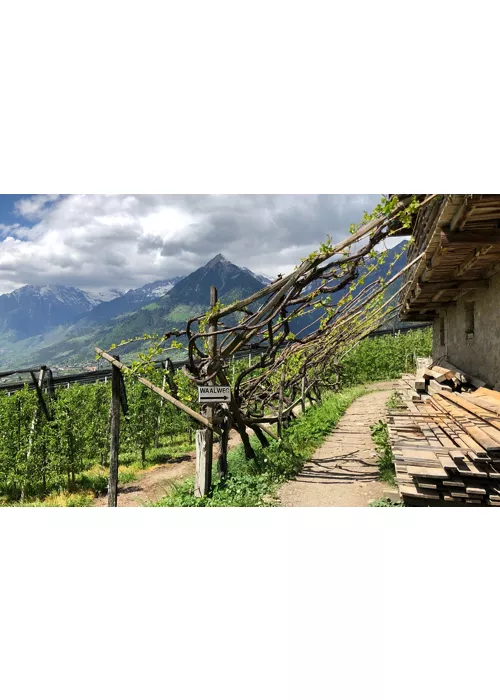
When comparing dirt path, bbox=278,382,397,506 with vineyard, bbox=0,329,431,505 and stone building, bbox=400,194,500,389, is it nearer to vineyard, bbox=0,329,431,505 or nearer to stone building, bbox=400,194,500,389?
vineyard, bbox=0,329,431,505

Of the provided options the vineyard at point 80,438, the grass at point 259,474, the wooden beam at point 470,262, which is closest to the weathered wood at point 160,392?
the vineyard at point 80,438

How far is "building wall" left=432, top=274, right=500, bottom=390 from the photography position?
6.87 metres

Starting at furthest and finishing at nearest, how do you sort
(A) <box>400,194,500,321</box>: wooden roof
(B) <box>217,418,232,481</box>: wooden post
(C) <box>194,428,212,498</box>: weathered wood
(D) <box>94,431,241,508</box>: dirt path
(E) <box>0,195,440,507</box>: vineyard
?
(D) <box>94,431,241,508</box>: dirt path, (B) <box>217,418,232,481</box>: wooden post, (C) <box>194,428,212,498</box>: weathered wood, (E) <box>0,195,440,507</box>: vineyard, (A) <box>400,194,500,321</box>: wooden roof

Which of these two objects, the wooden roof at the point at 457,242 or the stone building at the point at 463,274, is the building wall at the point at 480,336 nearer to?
the stone building at the point at 463,274

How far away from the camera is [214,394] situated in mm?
5824

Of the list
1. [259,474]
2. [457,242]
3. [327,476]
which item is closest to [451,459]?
[457,242]

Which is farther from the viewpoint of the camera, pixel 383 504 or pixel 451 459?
pixel 383 504

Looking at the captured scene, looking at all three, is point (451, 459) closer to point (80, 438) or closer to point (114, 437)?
point (114, 437)

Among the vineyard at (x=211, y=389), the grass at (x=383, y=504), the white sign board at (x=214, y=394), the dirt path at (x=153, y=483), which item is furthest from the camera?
the dirt path at (x=153, y=483)

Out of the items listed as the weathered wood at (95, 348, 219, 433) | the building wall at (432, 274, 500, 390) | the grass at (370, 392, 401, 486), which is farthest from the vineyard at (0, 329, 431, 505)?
the building wall at (432, 274, 500, 390)

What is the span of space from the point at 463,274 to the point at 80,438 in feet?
31.6

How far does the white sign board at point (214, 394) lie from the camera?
579 centimetres

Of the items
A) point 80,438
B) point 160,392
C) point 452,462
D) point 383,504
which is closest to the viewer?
point 452,462

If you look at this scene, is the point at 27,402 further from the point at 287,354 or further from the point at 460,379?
the point at 460,379
